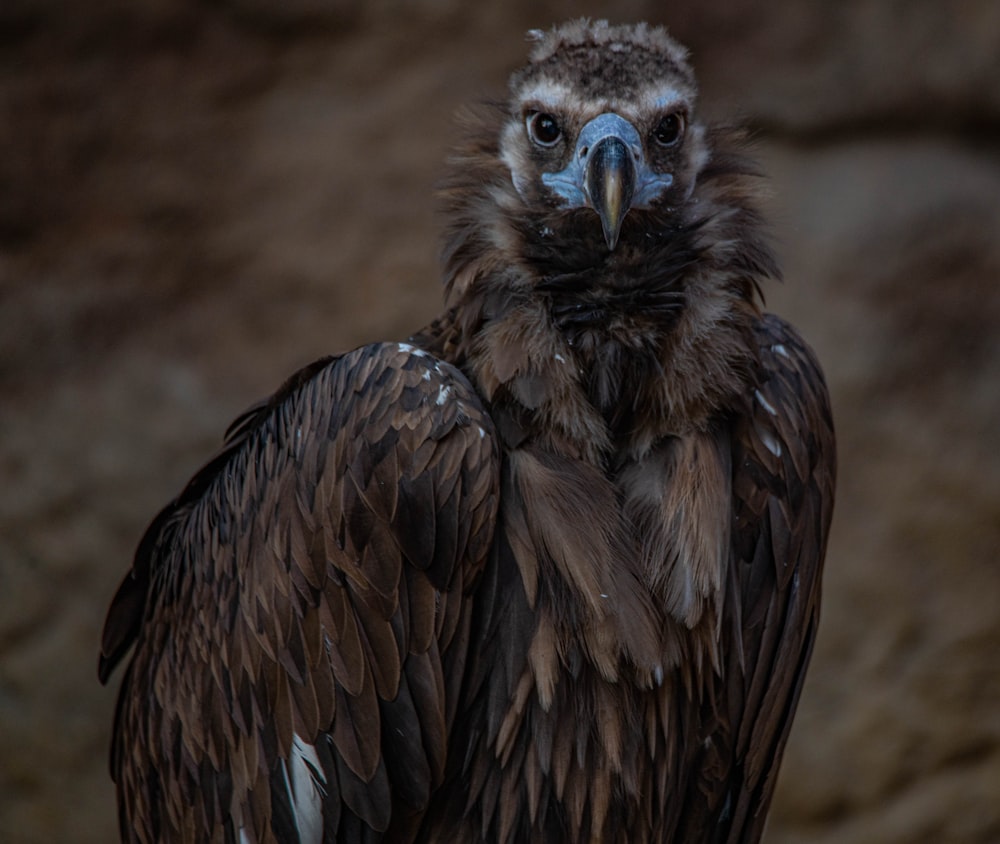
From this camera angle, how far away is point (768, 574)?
291 centimetres

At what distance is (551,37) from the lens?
3.00 meters

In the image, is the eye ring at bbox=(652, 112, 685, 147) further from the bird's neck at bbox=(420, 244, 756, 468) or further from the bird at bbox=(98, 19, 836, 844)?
the bird's neck at bbox=(420, 244, 756, 468)

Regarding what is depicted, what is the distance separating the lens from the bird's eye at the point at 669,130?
9.33ft

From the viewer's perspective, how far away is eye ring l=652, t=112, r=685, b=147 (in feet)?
9.32

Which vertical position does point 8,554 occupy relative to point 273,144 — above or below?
below

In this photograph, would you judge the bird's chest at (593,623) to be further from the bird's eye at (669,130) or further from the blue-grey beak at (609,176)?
the bird's eye at (669,130)

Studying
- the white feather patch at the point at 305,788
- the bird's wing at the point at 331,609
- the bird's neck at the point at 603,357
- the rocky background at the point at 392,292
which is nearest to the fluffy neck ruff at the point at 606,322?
the bird's neck at the point at 603,357

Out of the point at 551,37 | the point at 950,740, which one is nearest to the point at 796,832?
the point at 950,740

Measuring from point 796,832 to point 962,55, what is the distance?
10.9ft

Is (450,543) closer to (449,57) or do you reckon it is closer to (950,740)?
(449,57)

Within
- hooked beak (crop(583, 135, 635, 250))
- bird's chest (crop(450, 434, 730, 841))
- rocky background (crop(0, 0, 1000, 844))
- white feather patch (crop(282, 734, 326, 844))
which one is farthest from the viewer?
rocky background (crop(0, 0, 1000, 844))

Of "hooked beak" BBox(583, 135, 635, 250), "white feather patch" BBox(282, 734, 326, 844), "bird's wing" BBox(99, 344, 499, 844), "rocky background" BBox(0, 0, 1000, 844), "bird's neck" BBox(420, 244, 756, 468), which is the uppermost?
"rocky background" BBox(0, 0, 1000, 844)

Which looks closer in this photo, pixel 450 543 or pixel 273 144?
pixel 450 543

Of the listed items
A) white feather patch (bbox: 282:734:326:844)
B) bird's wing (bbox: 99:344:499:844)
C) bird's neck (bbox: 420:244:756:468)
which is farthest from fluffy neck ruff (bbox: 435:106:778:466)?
white feather patch (bbox: 282:734:326:844)
